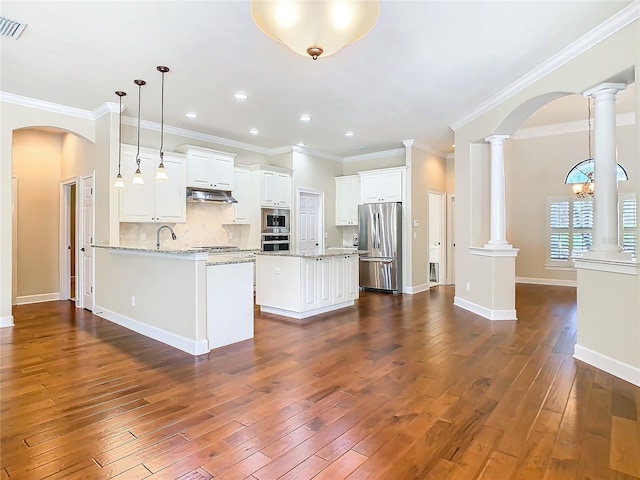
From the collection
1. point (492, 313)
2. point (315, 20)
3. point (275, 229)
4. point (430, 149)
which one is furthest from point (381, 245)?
point (315, 20)

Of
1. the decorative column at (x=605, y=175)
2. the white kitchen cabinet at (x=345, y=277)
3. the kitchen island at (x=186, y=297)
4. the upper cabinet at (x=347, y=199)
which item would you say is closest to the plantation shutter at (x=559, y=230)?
the upper cabinet at (x=347, y=199)

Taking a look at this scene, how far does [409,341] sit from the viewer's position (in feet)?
13.4

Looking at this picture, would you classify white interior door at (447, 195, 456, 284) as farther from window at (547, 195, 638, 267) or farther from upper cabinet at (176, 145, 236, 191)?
upper cabinet at (176, 145, 236, 191)

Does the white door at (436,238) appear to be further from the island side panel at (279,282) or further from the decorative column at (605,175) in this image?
the decorative column at (605,175)

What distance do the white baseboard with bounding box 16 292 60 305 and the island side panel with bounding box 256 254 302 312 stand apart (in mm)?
3890

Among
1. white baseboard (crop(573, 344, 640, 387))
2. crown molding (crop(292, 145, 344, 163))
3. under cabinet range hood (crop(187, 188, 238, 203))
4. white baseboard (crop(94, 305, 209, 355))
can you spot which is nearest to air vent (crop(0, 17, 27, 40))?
white baseboard (crop(94, 305, 209, 355))

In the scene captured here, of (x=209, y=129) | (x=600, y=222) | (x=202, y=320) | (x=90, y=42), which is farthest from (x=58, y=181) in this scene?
(x=600, y=222)

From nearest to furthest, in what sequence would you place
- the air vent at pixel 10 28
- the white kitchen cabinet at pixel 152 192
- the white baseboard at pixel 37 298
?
the air vent at pixel 10 28, the white kitchen cabinet at pixel 152 192, the white baseboard at pixel 37 298

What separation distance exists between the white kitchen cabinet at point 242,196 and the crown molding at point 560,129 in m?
5.70

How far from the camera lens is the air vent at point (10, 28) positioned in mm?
3066

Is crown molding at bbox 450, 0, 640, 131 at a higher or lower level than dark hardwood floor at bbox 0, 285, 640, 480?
higher

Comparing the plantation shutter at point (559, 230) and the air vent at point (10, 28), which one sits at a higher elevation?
the air vent at point (10, 28)

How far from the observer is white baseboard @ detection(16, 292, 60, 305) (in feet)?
20.3

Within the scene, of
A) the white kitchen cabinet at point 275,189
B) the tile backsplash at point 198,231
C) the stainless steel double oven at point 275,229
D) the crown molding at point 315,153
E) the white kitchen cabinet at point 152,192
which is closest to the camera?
the white kitchen cabinet at point 152,192
